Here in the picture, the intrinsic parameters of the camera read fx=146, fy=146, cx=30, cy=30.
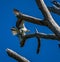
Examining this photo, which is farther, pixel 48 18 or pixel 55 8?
pixel 55 8

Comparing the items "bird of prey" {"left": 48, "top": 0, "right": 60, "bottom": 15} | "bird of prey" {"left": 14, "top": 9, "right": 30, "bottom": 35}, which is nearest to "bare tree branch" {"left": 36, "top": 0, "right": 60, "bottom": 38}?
"bird of prey" {"left": 14, "top": 9, "right": 30, "bottom": 35}

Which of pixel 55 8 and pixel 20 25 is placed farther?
pixel 55 8

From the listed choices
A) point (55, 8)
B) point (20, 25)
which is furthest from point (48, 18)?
point (55, 8)

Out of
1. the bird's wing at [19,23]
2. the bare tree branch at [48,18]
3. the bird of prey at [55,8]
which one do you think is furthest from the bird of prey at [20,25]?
the bird of prey at [55,8]

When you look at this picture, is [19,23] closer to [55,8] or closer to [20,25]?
[20,25]

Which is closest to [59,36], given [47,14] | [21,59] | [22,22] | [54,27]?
[54,27]

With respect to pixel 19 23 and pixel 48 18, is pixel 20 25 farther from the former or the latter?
pixel 48 18

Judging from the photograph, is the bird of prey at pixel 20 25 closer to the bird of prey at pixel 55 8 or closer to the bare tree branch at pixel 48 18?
the bare tree branch at pixel 48 18

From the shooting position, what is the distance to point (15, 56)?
29.8 inches

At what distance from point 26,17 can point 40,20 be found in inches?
5.0

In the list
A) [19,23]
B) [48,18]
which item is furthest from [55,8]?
[19,23]

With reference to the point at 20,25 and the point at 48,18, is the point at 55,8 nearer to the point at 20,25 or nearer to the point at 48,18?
the point at 48,18

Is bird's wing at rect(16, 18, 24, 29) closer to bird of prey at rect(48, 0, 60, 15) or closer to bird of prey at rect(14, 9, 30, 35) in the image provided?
bird of prey at rect(14, 9, 30, 35)

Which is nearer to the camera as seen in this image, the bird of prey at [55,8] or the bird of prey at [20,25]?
the bird of prey at [20,25]
